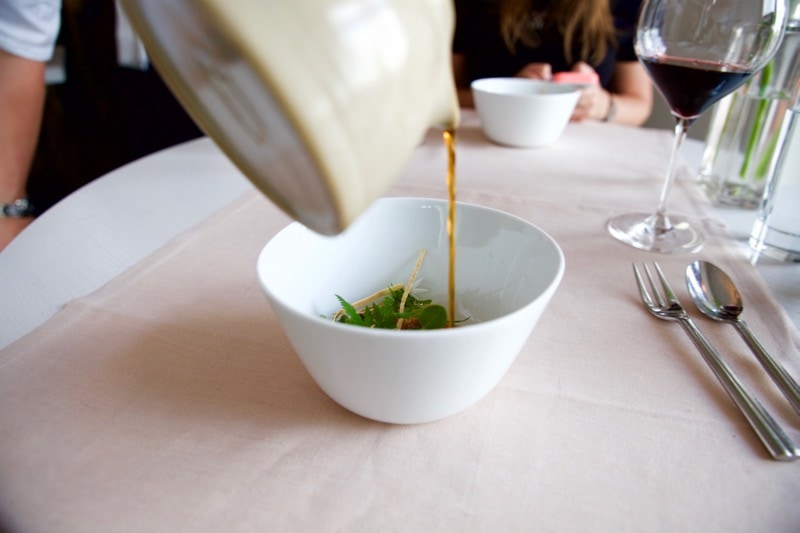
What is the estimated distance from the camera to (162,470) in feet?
1.00

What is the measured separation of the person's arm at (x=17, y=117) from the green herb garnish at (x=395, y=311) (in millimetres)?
779

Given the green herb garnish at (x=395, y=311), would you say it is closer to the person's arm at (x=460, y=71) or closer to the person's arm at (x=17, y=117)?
the person's arm at (x=17, y=117)

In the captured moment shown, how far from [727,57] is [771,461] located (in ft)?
1.56

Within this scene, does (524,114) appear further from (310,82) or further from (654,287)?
(310,82)

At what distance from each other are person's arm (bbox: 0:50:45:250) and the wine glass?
3.30 feet

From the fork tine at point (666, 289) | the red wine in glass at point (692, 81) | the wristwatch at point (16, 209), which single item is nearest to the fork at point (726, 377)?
the fork tine at point (666, 289)

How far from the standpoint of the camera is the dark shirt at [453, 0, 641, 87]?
1462mm

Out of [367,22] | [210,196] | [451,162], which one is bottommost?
[210,196]

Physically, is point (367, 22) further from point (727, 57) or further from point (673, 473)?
point (727, 57)

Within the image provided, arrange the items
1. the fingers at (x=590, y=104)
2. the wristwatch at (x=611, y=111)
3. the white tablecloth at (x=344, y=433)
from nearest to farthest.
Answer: the white tablecloth at (x=344, y=433) → the fingers at (x=590, y=104) → the wristwatch at (x=611, y=111)

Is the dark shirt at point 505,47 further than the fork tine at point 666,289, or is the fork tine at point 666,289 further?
the dark shirt at point 505,47

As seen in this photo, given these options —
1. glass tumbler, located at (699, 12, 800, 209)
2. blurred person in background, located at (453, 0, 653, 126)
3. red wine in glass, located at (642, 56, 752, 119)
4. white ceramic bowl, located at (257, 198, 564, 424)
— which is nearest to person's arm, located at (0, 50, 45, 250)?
white ceramic bowl, located at (257, 198, 564, 424)

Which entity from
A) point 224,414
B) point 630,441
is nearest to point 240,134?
point 224,414

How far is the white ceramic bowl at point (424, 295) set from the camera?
0.30 metres
